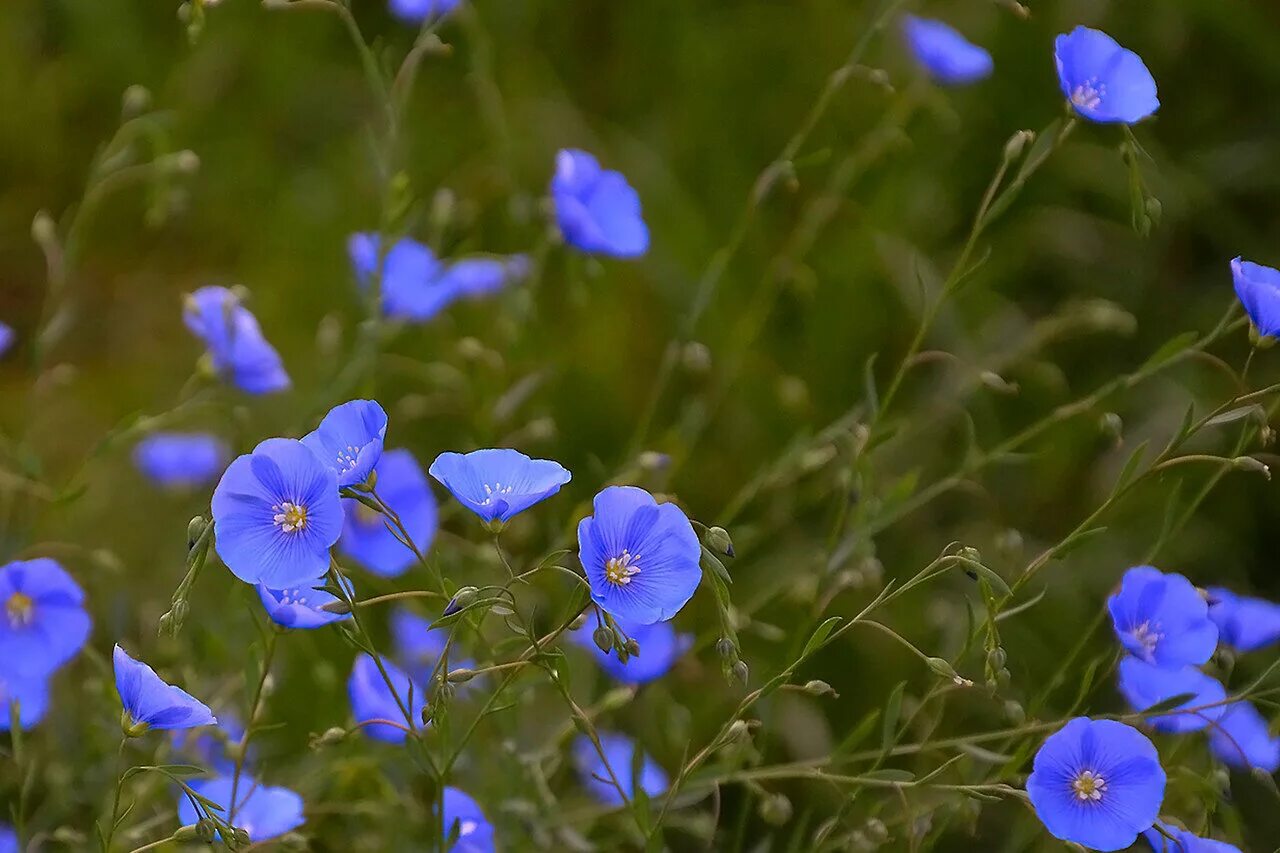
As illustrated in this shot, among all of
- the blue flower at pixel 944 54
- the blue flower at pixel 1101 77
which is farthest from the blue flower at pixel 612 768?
the blue flower at pixel 944 54

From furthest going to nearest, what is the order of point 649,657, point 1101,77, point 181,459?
point 181,459, point 649,657, point 1101,77

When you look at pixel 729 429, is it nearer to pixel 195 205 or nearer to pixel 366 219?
→ pixel 366 219

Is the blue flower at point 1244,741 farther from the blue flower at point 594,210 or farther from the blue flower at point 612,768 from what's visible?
the blue flower at point 594,210

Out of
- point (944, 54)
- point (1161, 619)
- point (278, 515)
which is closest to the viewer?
point (278, 515)

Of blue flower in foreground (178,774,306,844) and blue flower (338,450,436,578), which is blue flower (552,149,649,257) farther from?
blue flower in foreground (178,774,306,844)

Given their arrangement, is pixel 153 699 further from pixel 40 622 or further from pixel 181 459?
pixel 181 459

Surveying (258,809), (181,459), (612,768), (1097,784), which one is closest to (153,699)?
(258,809)
